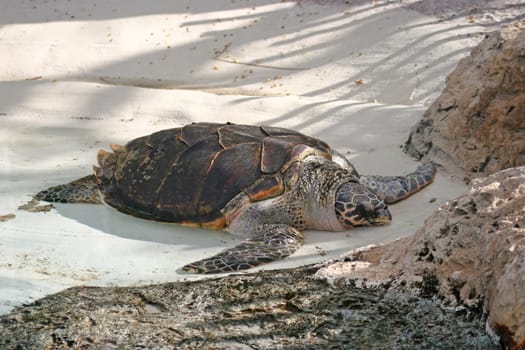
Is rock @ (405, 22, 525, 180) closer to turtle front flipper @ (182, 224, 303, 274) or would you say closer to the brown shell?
the brown shell

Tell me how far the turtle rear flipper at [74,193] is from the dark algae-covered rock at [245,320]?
77.0 inches

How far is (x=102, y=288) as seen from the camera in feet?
15.8

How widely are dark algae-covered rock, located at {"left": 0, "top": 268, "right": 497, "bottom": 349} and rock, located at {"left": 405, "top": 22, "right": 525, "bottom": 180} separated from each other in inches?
112

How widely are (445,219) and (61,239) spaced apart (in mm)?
2670

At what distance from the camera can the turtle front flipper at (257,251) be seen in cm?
534

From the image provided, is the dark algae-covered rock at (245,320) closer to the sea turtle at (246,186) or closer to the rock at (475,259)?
the rock at (475,259)

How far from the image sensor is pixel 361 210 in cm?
627

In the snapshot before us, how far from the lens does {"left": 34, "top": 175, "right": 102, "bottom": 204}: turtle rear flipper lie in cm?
661

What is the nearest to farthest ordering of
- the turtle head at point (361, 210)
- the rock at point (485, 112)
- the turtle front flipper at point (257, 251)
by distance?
the turtle front flipper at point (257, 251), the turtle head at point (361, 210), the rock at point (485, 112)

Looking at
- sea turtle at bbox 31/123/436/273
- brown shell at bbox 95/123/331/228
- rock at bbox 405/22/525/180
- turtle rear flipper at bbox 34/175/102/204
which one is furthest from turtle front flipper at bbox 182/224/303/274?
rock at bbox 405/22/525/180

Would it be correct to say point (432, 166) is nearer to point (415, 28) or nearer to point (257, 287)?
point (257, 287)

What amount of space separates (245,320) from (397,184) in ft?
9.18

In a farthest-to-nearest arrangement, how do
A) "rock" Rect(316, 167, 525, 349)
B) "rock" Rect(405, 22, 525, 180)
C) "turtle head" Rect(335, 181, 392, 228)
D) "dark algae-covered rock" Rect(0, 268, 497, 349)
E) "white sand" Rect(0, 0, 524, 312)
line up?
"rock" Rect(405, 22, 525, 180) < "turtle head" Rect(335, 181, 392, 228) < "white sand" Rect(0, 0, 524, 312) < "dark algae-covered rock" Rect(0, 268, 497, 349) < "rock" Rect(316, 167, 525, 349)

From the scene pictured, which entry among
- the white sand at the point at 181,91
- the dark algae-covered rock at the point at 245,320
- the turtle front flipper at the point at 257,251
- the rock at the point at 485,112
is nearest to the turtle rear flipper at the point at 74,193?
the white sand at the point at 181,91
